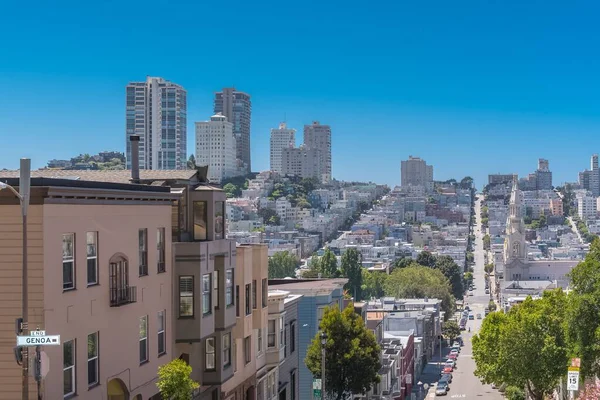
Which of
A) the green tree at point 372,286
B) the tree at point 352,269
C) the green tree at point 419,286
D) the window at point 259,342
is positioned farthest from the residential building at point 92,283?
the green tree at point 372,286

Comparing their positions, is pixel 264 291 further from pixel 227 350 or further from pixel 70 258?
pixel 70 258

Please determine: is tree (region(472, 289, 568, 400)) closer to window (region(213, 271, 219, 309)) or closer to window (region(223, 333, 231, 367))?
window (region(223, 333, 231, 367))

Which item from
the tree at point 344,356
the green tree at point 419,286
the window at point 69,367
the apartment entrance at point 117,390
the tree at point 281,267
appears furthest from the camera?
the tree at point 281,267

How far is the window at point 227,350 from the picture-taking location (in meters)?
27.8

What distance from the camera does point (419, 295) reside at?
Answer: 170125mm

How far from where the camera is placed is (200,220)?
25969 millimetres

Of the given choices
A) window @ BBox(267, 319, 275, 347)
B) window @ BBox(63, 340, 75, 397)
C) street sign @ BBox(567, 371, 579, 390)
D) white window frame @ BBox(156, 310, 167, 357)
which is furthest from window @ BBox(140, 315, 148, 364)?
street sign @ BBox(567, 371, 579, 390)

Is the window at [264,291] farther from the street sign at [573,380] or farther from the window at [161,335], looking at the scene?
the street sign at [573,380]

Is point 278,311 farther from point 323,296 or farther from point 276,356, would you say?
point 323,296

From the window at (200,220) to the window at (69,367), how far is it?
289 inches

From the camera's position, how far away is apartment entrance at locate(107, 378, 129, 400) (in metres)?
21.0

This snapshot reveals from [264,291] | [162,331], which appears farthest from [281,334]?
[162,331]

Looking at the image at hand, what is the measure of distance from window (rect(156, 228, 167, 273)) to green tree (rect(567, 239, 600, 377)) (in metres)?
21.0

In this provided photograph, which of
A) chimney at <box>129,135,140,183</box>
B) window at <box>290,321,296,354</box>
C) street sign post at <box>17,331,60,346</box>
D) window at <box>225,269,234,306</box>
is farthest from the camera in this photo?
window at <box>290,321,296,354</box>
